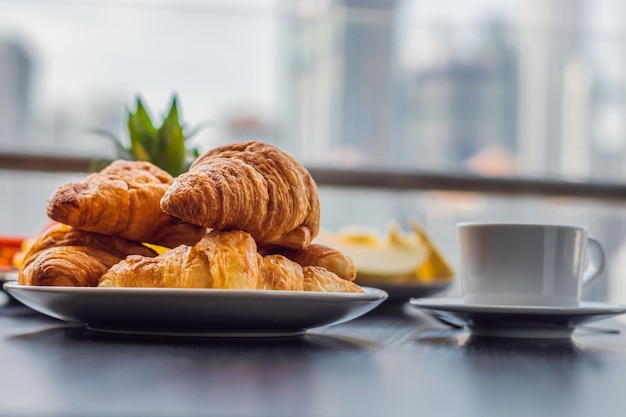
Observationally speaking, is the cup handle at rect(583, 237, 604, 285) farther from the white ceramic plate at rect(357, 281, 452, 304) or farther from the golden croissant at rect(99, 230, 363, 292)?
the golden croissant at rect(99, 230, 363, 292)

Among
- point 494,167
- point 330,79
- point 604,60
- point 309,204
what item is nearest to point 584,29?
point 604,60

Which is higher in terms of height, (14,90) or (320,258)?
(14,90)

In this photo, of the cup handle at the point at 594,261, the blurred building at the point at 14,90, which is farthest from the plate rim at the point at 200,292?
the blurred building at the point at 14,90

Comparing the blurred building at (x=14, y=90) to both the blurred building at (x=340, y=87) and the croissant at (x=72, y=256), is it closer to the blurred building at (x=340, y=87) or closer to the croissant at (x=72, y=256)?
the blurred building at (x=340, y=87)

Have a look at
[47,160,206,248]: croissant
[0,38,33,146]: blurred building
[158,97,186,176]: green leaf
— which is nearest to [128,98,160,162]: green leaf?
[158,97,186,176]: green leaf

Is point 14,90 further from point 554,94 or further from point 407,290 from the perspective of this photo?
point 407,290

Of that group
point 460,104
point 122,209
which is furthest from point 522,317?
point 460,104

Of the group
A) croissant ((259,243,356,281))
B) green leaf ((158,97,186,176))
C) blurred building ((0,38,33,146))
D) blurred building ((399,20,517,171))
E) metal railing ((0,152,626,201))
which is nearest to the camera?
croissant ((259,243,356,281))
